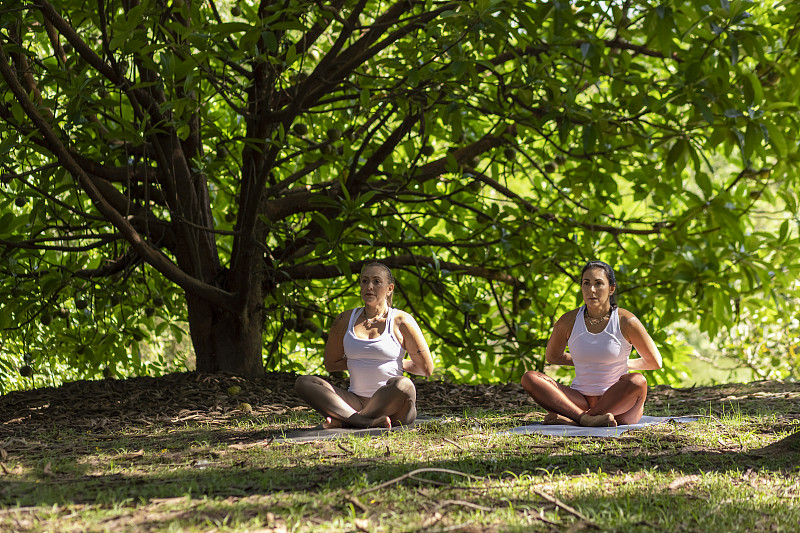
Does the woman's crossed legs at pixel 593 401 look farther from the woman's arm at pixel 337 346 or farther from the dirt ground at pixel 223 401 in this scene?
the woman's arm at pixel 337 346

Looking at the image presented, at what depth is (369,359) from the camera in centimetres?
469

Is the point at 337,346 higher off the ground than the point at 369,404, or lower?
higher

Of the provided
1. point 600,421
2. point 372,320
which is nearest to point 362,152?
point 372,320

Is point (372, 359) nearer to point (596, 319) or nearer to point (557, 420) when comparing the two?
point (557, 420)

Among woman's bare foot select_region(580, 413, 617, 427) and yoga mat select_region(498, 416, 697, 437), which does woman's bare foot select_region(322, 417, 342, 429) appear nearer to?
yoga mat select_region(498, 416, 697, 437)

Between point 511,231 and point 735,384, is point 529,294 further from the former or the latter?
point 735,384

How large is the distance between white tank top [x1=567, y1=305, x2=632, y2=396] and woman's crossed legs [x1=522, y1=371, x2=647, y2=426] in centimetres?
8

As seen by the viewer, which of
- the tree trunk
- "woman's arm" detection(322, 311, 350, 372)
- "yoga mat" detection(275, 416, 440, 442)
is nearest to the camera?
"yoga mat" detection(275, 416, 440, 442)

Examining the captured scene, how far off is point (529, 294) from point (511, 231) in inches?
33.5

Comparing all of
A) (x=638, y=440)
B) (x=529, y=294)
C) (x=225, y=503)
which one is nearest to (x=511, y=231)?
(x=529, y=294)

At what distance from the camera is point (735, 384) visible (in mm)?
6867

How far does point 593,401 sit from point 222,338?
125 inches

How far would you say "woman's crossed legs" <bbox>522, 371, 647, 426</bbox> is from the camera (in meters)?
4.48

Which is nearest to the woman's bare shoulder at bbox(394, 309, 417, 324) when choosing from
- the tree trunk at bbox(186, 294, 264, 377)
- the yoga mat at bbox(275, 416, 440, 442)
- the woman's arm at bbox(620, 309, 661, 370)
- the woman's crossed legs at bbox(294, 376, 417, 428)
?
the woman's crossed legs at bbox(294, 376, 417, 428)
